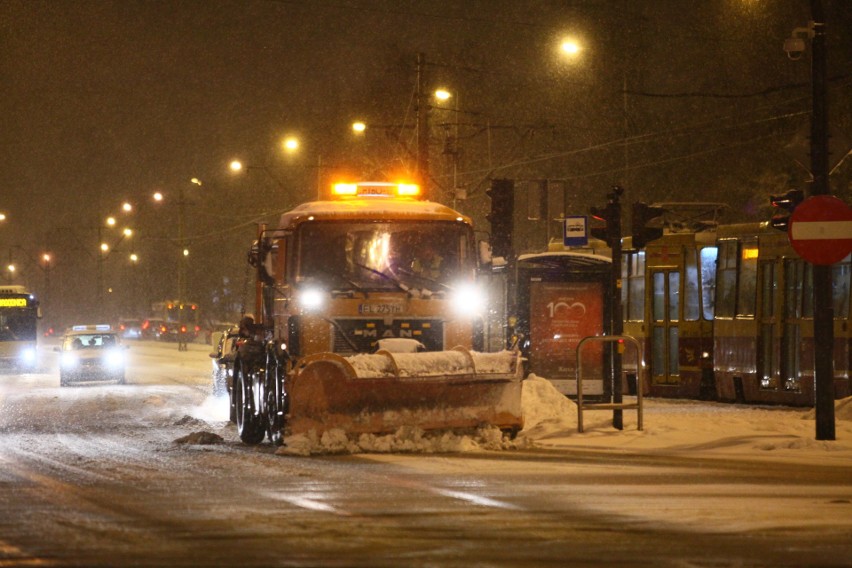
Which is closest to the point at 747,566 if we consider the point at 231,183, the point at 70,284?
the point at 231,183

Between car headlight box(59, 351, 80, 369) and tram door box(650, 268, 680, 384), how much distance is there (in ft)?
55.5

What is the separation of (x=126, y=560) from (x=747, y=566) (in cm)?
386

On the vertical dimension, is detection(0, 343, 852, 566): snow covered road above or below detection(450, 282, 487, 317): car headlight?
below

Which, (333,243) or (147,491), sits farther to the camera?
(333,243)

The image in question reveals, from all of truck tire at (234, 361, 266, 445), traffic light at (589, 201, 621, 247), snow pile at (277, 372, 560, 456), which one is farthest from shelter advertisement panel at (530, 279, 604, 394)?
snow pile at (277, 372, 560, 456)

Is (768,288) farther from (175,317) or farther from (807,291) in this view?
(175,317)

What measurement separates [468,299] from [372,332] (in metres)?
1.29

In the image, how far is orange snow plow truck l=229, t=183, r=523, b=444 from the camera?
591 inches

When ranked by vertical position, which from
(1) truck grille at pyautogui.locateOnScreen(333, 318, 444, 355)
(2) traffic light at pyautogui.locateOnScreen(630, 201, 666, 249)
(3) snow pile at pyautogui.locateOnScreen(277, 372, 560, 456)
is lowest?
(3) snow pile at pyautogui.locateOnScreen(277, 372, 560, 456)

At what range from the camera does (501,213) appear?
66.2 ft

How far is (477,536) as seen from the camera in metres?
9.16

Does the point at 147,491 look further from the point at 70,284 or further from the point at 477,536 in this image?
the point at 70,284

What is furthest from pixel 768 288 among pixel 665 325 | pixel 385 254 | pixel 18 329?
pixel 18 329

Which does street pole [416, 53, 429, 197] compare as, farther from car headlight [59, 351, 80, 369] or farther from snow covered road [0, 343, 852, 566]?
snow covered road [0, 343, 852, 566]
